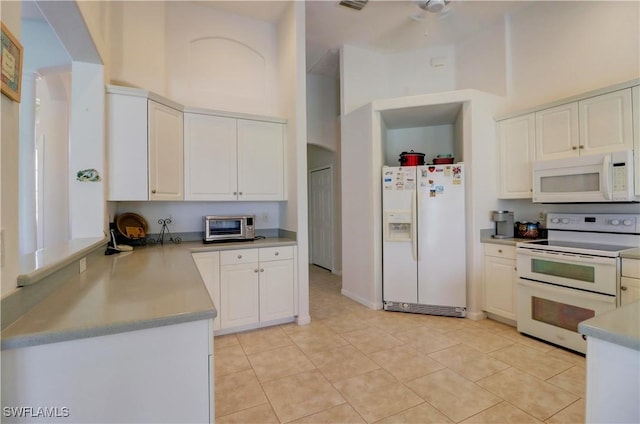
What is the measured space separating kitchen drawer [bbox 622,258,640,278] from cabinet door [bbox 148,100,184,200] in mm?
3804

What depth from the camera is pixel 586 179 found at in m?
2.72

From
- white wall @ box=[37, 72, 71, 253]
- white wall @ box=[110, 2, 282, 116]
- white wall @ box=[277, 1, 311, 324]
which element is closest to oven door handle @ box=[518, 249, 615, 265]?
white wall @ box=[277, 1, 311, 324]

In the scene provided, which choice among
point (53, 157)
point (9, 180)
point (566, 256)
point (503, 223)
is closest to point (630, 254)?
point (566, 256)

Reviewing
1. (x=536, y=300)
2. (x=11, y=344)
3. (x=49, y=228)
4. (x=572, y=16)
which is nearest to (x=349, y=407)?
(x=11, y=344)

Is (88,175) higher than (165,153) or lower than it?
lower

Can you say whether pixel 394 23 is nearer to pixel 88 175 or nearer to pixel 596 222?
pixel 596 222

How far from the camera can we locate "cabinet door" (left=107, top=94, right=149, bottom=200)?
2625mm

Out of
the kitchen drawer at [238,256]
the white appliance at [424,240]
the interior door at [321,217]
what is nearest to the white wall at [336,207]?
the interior door at [321,217]

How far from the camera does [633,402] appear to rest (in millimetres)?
890

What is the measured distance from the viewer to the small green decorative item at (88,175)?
7.84ft

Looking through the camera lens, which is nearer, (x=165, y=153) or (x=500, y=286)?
(x=165, y=153)

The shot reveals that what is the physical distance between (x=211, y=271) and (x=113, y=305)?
5.54ft

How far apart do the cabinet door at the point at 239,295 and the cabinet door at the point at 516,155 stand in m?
2.87

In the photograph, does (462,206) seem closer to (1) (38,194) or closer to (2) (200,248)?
(2) (200,248)
